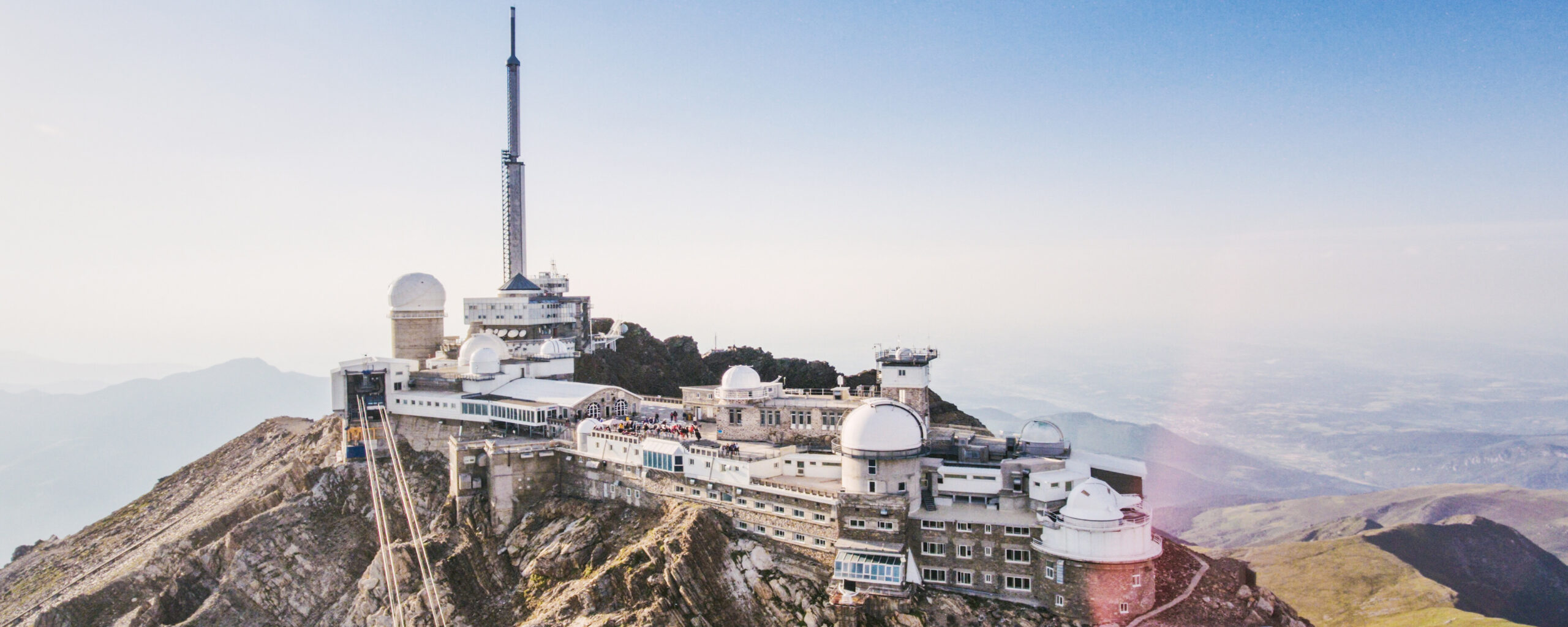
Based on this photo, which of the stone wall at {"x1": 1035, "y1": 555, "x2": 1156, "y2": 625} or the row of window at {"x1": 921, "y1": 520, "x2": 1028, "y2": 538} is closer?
the stone wall at {"x1": 1035, "y1": 555, "x2": 1156, "y2": 625}

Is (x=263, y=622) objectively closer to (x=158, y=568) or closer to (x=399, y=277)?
(x=158, y=568)

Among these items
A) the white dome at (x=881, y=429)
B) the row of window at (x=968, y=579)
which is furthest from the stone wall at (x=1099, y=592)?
the white dome at (x=881, y=429)

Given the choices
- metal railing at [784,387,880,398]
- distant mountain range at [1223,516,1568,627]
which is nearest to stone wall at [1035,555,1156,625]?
metal railing at [784,387,880,398]

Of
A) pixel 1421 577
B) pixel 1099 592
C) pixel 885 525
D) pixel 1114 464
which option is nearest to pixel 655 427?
pixel 885 525

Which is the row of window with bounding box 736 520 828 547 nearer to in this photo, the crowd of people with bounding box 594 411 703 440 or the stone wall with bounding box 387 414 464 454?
the crowd of people with bounding box 594 411 703 440

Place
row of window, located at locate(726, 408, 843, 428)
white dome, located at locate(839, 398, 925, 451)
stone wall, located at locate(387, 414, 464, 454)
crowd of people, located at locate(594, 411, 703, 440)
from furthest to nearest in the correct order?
stone wall, located at locate(387, 414, 464, 454)
row of window, located at locate(726, 408, 843, 428)
crowd of people, located at locate(594, 411, 703, 440)
white dome, located at locate(839, 398, 925, 451)

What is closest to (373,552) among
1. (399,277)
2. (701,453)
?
(701,453)

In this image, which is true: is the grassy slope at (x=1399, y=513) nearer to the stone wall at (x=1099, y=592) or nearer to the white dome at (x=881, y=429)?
the stone wall at (x=1099, y=592)
